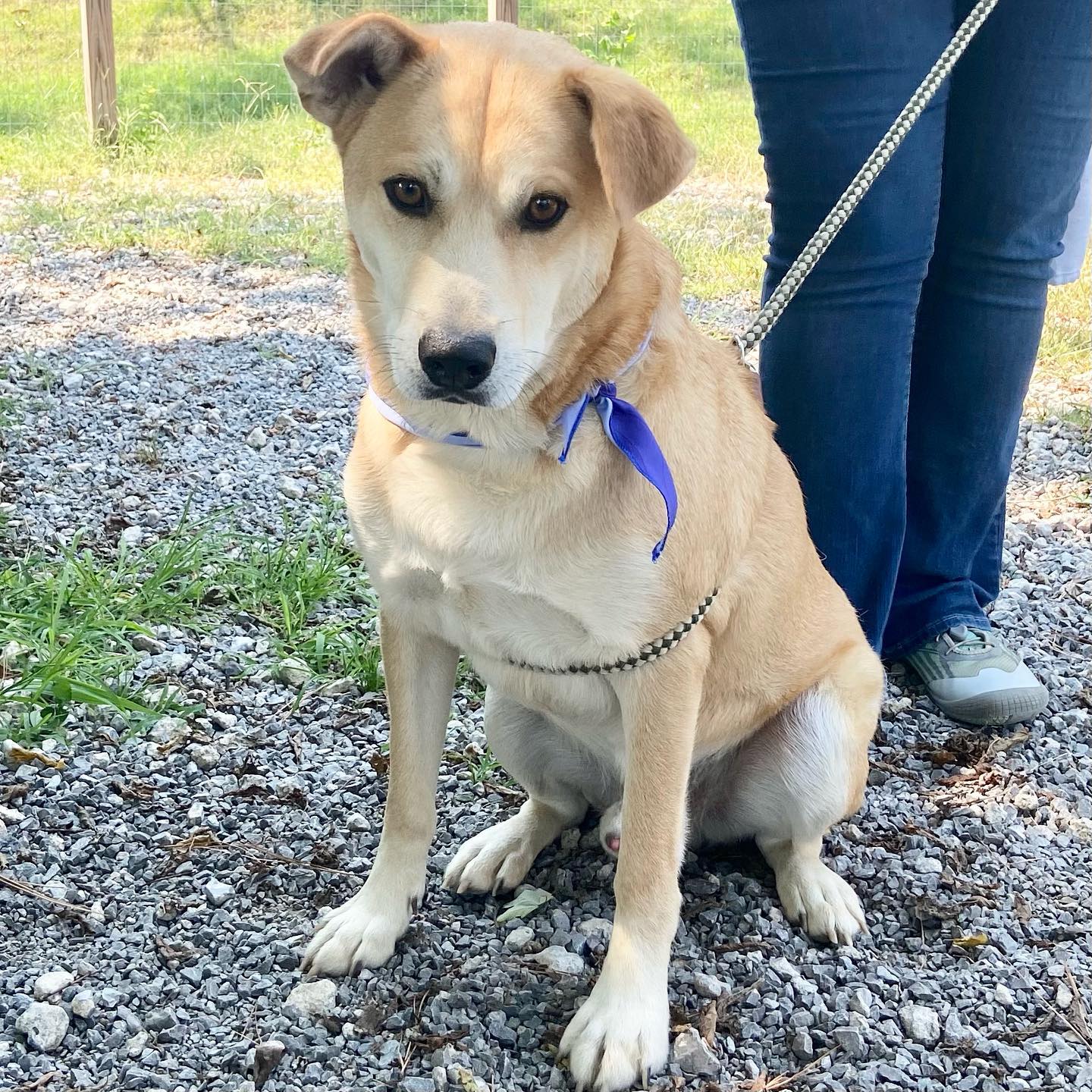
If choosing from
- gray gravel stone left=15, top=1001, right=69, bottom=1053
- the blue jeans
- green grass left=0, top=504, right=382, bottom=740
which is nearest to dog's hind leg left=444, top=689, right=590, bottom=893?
green grass left=0, top=504, right=382, bottom=740

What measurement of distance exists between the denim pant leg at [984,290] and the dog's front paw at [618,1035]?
1.57 meters

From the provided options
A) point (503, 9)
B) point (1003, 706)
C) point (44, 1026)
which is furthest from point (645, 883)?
point (503, 9)

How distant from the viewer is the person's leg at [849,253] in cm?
250

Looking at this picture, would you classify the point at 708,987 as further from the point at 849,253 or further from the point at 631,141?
the point at 849,253

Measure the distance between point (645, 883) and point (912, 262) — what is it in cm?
155

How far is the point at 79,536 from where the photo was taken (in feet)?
11.1

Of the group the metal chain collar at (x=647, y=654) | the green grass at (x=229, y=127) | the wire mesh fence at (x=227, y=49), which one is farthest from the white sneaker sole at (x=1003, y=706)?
the wire mesh fence at (x=227, y=49)

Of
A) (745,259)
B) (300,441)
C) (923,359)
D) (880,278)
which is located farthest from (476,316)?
(745,259)

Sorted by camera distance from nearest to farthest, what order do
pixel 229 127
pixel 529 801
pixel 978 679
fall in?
pixel 529 801
pixel 978 679
pixel 229 127

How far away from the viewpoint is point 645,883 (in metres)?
1.98

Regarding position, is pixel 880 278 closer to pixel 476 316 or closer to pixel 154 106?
pixel 476 316

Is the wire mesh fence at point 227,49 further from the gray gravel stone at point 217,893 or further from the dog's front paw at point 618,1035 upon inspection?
the dog's front paw at point 618,1035

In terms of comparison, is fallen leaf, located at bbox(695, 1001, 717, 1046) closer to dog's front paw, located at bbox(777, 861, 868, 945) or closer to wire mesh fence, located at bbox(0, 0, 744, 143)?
dog's front paw, located at bbox(777, 861, 868, 945)

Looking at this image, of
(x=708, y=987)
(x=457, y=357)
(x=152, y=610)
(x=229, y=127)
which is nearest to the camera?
(x=457, y=357)
